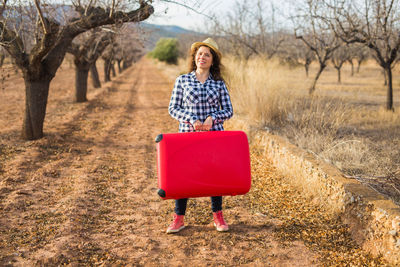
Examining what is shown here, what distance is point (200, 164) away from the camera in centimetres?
235

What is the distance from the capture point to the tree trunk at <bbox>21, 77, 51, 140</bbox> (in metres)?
5.93

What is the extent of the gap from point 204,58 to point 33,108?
463cm

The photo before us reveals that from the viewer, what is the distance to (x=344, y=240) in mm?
2740

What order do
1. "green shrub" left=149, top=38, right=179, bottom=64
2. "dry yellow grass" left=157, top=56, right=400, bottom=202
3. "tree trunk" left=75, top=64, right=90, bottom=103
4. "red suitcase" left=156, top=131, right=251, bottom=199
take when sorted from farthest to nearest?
"green shrub" left=149, top=38, right=179, bottom=64
"tree trunk" left=75, top=64, right=90, bottom=103
"dry yellow grass" left=157, top=56, right=400, bottom=202
"red suitcase" left=156, top=131, right=251, bottom=199

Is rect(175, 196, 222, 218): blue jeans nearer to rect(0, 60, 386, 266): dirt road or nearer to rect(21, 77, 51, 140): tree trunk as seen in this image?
rect(0, 60, 386, 266): dirt road

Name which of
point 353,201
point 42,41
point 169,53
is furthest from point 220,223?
point 169,53

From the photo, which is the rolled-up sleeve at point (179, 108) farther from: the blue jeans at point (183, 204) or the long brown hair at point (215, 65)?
the blue jeans at point (183, 204)

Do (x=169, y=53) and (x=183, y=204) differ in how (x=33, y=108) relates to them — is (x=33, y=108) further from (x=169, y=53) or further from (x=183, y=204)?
(x=169, y=53)

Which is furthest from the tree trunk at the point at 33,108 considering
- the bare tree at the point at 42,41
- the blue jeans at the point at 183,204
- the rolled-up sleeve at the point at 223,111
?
the rolled-up sleeve at the point at 223,111

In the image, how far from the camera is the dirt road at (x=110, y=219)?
2.51 meters

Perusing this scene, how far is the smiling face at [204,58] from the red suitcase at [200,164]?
650mm

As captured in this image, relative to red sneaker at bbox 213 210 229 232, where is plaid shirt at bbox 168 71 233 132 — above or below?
above

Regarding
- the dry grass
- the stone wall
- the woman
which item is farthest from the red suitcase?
the dry grass

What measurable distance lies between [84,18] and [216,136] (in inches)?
173
